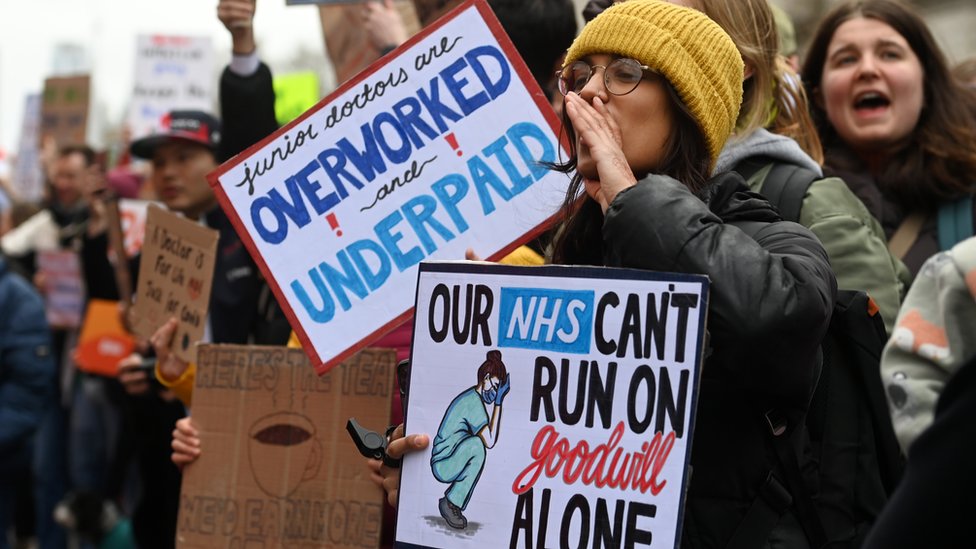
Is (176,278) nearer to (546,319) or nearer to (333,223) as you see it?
(333,223)

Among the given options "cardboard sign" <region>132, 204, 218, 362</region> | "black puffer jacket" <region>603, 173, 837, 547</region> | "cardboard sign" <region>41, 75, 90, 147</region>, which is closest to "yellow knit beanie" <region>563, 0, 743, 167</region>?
"black puffer jacket" <region>603, 173, 837, 547</region>

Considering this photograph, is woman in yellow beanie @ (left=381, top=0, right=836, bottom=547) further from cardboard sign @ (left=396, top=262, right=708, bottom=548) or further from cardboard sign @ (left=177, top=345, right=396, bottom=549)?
cardboard sign @ (left=177, top=345, right=396, bottom=549)

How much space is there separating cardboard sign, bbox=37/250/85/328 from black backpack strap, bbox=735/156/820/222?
20.3 ft

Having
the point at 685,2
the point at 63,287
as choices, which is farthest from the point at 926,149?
the point at 63,287

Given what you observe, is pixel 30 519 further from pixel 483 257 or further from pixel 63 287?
pixel 483 257

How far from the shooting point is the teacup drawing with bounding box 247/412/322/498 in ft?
10.3

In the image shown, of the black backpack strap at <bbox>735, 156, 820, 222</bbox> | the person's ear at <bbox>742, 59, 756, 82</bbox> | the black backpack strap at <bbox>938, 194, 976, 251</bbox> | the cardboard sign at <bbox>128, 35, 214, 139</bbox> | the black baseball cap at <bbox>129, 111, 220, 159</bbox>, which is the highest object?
the cardboard sign at <bbox>128, 35, 214, 139</bbox>

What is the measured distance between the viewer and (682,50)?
2.31 m

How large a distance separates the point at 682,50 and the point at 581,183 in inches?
18.0

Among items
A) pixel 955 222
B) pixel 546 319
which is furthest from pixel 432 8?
pixel 546 319

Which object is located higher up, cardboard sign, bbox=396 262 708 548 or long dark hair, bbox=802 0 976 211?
long dark hair, bbox=802 0 976 211

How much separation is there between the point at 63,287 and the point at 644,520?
23.5ft

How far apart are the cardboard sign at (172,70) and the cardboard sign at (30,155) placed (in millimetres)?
3524

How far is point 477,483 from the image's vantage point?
2.19 meters
